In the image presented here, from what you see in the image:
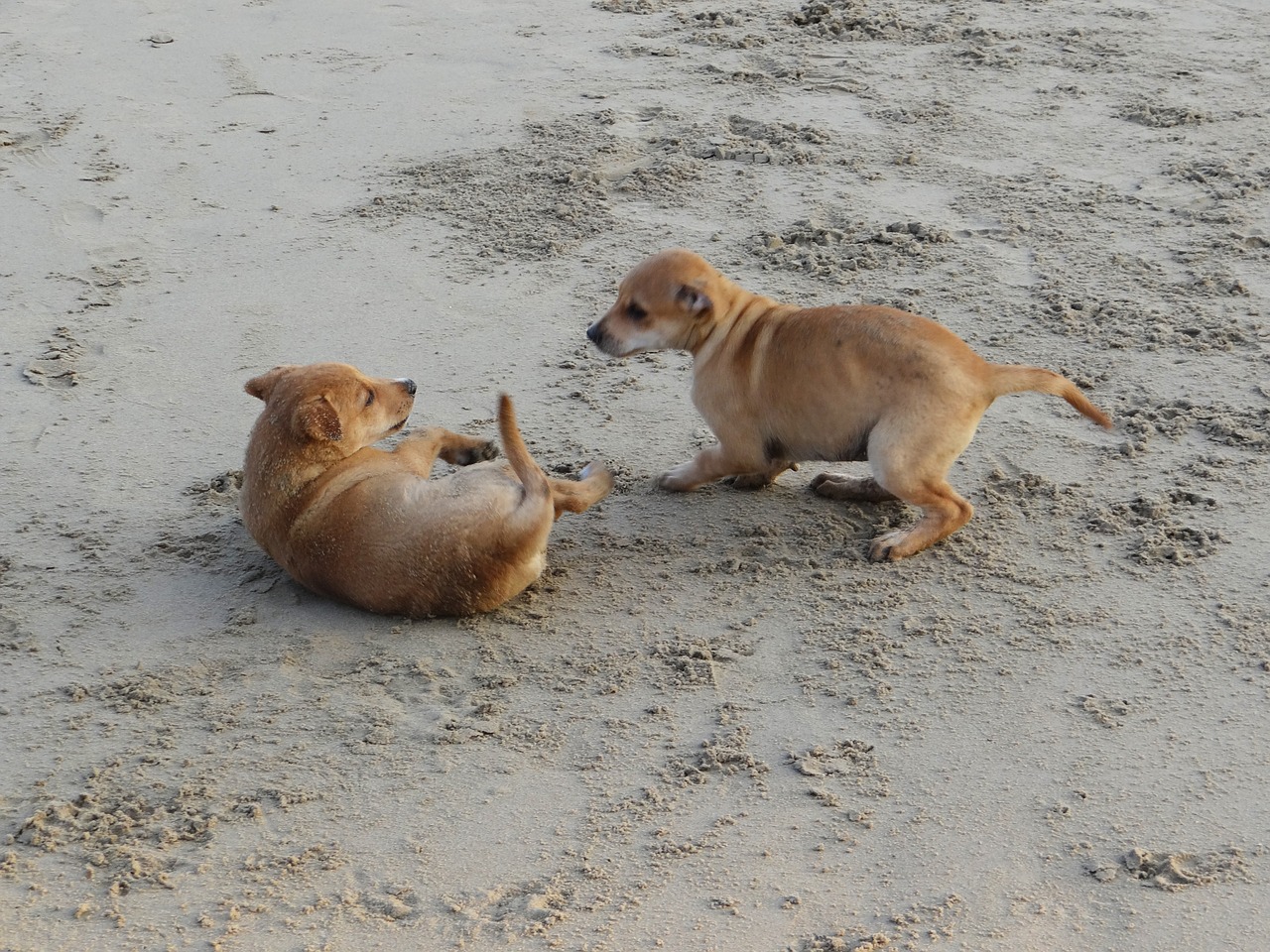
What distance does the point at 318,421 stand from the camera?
4484 millimetres


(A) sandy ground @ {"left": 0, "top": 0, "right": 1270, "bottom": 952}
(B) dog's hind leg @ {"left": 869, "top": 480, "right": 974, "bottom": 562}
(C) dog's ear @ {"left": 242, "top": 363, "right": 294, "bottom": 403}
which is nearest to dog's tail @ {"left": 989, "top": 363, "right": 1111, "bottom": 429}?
(B) dog's hind leg @ {"left": 869, "top": 480, "right": 974, "bottom": 562}

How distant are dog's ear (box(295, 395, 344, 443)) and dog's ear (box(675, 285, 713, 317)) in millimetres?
1317

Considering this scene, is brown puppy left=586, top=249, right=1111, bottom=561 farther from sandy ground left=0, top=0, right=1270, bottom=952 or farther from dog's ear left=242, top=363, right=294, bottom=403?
dog's ear left=242, top=363, right=294, bottom=403

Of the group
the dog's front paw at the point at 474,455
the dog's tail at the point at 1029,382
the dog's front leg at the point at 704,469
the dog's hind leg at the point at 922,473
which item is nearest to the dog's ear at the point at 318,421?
the dog's front paw at the point at 474,455

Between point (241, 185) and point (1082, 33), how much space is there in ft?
18.2

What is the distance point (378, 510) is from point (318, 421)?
1.27ft

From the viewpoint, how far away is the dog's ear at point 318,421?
4473 millimetres

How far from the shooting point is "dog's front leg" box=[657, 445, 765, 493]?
495cm

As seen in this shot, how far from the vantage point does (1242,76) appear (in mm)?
8586

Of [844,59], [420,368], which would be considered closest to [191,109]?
[420,368]

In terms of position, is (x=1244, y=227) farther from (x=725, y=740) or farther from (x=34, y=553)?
(x=34, y=553)

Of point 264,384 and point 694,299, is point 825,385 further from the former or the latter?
point 264,384

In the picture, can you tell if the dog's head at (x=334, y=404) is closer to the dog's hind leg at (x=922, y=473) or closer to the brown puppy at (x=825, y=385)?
the brown puppy at (x=825, y=385)

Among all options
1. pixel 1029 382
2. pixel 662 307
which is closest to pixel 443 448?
pixel 662 307
